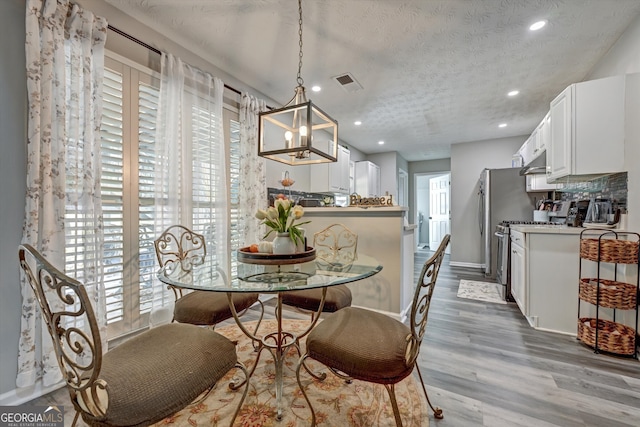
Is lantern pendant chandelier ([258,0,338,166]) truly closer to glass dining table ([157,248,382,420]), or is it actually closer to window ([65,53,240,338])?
glass dining table ([157,248,382,420])

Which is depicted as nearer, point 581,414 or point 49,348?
point 581,414

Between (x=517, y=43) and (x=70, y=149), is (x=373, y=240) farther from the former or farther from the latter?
(x=70, y=149)

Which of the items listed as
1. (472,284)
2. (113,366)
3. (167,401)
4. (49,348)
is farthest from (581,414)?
(49,348)

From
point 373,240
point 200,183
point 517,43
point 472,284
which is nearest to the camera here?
point 517,43

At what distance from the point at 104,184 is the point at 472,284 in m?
4.64

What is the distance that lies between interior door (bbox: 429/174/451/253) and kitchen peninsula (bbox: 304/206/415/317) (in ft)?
17.3

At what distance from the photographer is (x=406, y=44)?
8.00 feet

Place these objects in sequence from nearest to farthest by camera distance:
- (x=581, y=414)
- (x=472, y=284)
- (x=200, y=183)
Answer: (x=581, y=414), (x=200, y=183), (x=472, y=284)

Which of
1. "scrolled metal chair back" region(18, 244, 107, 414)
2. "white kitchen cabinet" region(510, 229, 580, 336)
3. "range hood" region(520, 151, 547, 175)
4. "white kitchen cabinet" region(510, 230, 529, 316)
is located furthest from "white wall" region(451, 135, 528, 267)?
"scrolled metal chair back" region(18, 244, 107, 414)

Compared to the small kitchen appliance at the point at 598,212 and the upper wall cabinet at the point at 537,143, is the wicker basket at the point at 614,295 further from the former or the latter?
the upper wall cabinet at the point at 537,143

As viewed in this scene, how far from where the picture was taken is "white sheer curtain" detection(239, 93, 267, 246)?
304 centimetres

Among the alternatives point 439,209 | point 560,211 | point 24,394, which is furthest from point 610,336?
point 439,209

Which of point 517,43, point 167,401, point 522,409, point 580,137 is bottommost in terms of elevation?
point 522,409

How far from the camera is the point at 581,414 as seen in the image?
1.48 meters
